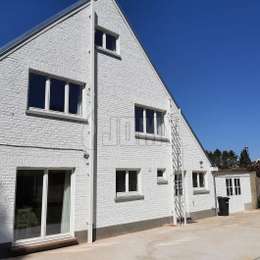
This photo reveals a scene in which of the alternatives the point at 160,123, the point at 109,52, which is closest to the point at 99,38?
the point at 109,52

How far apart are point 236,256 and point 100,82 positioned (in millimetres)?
8139

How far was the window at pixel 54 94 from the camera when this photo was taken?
1118 cm

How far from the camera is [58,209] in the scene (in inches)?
447

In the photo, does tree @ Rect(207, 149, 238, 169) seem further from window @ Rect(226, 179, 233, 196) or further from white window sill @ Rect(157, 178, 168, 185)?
white window sill @ Rect(157, 178, 168, 185)

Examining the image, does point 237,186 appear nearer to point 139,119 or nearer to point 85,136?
point 139,119

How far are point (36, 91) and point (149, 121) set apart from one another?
261 inches

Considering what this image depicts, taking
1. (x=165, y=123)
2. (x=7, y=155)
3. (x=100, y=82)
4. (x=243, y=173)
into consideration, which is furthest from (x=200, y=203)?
(x=7, y=155)

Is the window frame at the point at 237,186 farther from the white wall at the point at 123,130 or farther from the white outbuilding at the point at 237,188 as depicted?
the white wall at the point at 123,130

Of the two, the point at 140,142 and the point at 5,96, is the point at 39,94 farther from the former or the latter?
the point at 140,142

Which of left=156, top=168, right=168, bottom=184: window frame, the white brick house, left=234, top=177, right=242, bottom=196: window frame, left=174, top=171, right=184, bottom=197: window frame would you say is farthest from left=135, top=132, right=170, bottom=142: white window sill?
left=234, top=177, right=242, bottom=196: window frame

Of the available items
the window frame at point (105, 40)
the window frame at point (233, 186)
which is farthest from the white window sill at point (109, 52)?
the window frame at point (233, 186)

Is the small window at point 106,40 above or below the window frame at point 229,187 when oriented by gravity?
above

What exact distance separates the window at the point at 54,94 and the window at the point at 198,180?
8983 mm

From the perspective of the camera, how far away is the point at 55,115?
1140 cm
